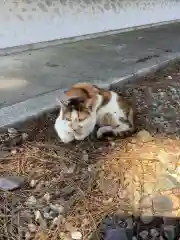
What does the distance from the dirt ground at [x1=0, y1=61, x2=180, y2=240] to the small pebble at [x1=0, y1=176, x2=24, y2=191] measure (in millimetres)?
24

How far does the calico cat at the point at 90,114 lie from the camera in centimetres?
245

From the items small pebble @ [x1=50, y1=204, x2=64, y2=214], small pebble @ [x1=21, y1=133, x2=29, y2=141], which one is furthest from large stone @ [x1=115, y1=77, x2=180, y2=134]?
small pebble @ [x1=50, y1=204, x2=64, y2=214]

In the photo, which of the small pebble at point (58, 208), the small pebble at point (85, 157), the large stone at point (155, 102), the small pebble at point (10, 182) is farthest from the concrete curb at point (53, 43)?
the small pebble at point (58, 208)

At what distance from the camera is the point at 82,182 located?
2160mm

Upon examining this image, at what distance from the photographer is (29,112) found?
2.82 m

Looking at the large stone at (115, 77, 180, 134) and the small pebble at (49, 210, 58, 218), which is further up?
the small pebble at (49, 210, 58, 218)

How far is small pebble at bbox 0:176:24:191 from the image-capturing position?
6.84 ft

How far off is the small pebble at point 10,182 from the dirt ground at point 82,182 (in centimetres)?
2

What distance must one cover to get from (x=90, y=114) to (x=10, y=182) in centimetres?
67

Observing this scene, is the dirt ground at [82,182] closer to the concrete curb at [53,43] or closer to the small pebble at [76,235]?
the small pebble at [76,235]

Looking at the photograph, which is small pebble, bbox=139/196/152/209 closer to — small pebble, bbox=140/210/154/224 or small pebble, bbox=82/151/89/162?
small pebble, bbox=140/210/154/224

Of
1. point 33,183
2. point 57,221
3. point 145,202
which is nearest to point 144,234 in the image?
point 145,202

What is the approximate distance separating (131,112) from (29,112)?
2.27 feet

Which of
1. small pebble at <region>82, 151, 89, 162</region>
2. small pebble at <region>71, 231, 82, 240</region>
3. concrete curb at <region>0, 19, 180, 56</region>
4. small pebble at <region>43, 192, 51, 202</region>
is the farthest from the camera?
concrete curb at <region>0, 19, 180, 56</region>
